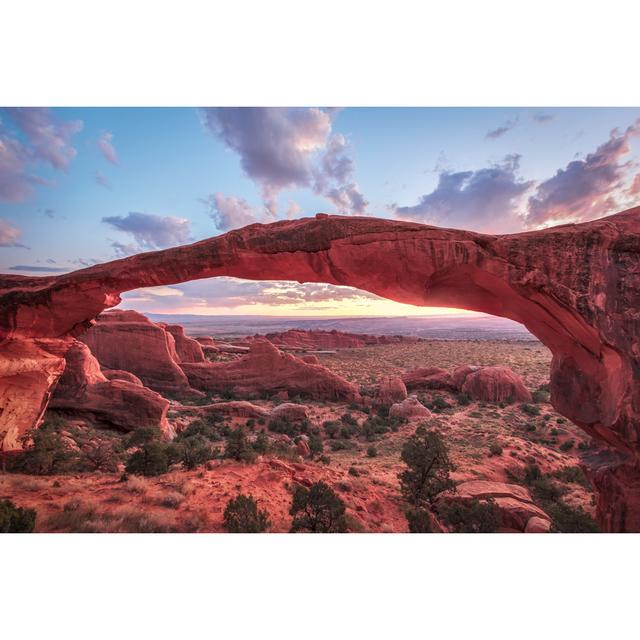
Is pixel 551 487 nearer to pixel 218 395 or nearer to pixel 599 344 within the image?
pixel 599 344

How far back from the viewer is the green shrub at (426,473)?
7348 millimetres

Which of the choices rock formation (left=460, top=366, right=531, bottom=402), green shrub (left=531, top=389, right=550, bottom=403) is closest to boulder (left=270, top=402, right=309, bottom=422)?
rock formation (left=460, top=366, right=531, bottom=402)

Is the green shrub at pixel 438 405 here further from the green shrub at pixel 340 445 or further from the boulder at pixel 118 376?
the boulder at pixel 118 376

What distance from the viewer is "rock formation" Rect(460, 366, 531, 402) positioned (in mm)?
18688

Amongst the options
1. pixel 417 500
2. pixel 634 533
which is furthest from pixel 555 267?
pixel 417 500

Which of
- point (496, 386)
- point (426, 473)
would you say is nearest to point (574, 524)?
point (426, 473)

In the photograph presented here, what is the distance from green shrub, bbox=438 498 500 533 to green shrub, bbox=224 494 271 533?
396 cm

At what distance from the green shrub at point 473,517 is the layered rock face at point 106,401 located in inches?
425

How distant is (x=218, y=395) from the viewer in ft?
68.2

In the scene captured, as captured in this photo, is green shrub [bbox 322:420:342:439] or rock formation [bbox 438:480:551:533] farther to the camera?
green shrub [bbox 322:420:342:439]

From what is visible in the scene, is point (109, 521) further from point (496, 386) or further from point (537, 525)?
point (496, 386)

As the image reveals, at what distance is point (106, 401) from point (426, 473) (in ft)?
41.7

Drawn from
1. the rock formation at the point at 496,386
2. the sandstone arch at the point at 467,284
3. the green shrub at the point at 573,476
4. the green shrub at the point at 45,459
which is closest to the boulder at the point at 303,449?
the green shrub at the point at 45,459

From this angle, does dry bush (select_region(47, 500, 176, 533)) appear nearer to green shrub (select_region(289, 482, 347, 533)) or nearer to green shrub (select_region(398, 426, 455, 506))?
green shrub (select_region(289, 482, 347, 533))
